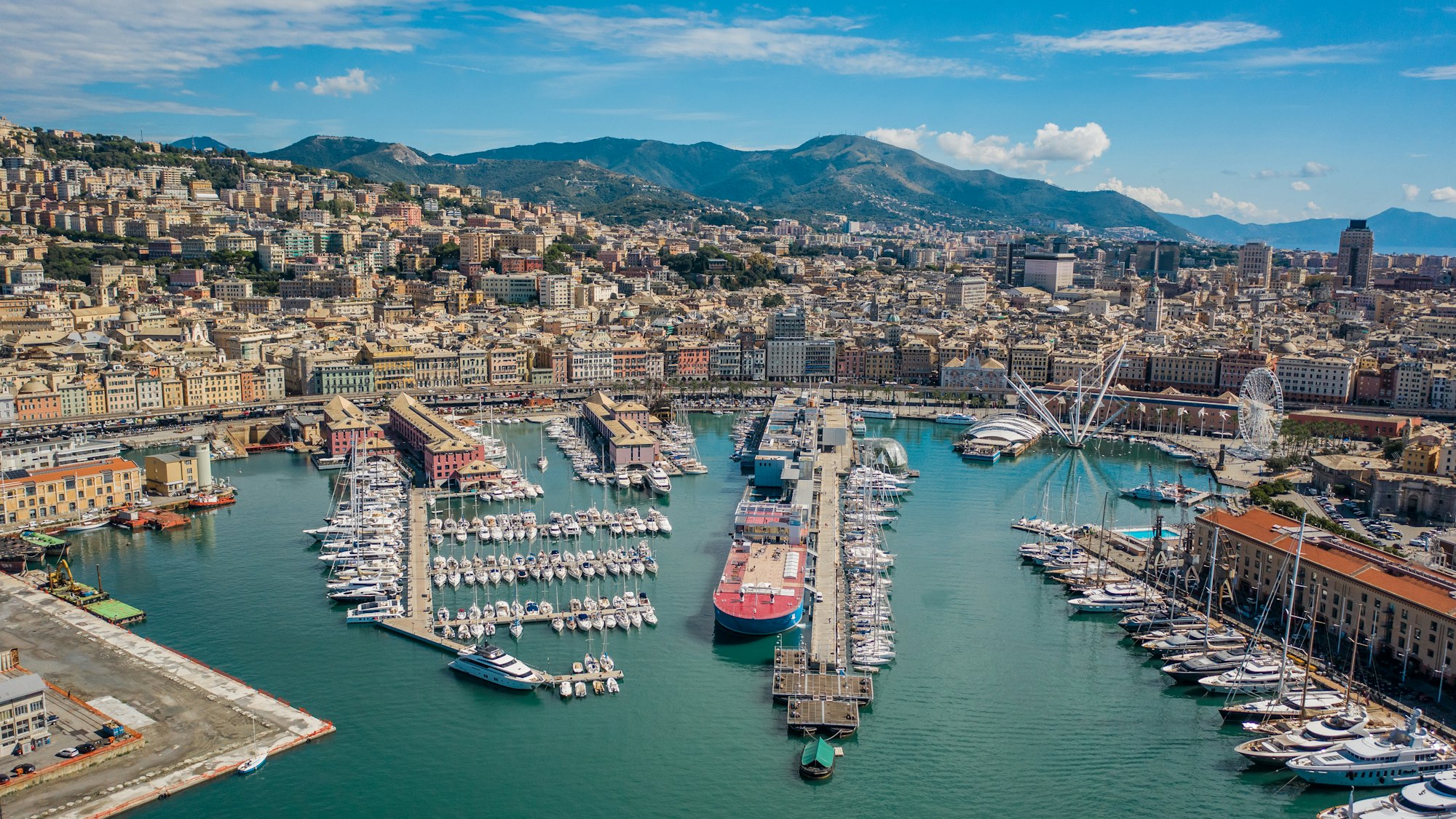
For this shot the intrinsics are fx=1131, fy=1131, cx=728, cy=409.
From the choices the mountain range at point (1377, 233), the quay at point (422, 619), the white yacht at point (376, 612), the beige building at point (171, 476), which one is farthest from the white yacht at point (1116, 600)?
the mountain range at point (1377, 233)

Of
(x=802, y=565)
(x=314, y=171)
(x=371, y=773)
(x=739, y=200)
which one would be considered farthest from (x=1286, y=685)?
(x=739, y=200)

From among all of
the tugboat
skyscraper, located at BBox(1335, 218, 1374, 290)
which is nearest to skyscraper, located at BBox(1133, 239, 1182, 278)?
skyscraper, located at BBox(1335, 218, 1374, 290)

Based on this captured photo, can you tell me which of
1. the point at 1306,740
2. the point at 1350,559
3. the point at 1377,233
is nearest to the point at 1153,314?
the point at 1350,559

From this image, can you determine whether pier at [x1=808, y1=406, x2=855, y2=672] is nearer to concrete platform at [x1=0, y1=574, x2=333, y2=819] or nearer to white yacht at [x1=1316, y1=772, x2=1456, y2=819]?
white yacht at [x1=1316, y1=772, x2=1456, y2=819]

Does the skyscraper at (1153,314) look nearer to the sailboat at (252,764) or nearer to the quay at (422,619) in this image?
the quay at (422,619)

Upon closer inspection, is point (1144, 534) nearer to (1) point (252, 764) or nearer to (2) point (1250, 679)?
(2) point (1250, 679)

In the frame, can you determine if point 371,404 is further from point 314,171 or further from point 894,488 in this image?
point 314,171
